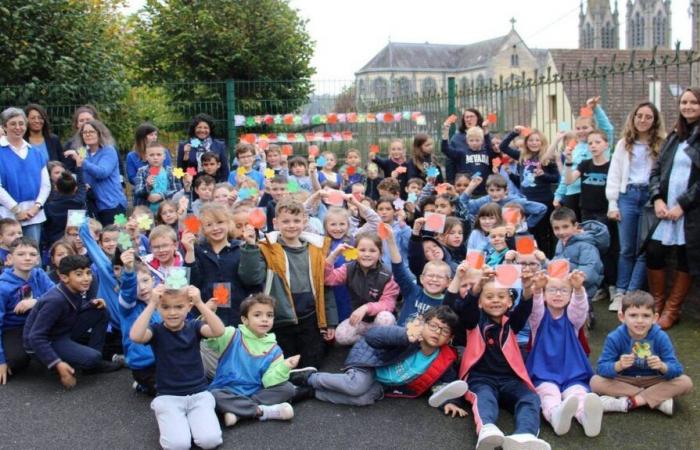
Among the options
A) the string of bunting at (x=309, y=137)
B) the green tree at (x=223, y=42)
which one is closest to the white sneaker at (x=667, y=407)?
the string of bunting at (x=309, y=137)

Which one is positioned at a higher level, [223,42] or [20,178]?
[223,42]

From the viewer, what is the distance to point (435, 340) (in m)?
4.31

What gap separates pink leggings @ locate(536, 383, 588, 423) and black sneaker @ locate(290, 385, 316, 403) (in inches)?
57.9

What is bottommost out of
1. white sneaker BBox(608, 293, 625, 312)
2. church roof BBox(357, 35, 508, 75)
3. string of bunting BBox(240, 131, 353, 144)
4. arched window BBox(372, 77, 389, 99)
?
white sneaker BBox(608, 293, 625, 312)

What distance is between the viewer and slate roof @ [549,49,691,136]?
23.8 ft

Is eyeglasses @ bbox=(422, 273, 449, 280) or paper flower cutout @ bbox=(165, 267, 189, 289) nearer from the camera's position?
paper flower cutout @ bbox=(165, 267, 189, 289)

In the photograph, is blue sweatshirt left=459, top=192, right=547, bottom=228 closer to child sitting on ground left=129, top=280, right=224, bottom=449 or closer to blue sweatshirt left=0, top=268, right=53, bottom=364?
child sitting on ground left=129, top=280, right=224, bottom=449

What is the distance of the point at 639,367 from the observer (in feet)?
13.7

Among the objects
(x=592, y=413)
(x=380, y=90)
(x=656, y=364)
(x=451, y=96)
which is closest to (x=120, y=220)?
(x=592, y=413)

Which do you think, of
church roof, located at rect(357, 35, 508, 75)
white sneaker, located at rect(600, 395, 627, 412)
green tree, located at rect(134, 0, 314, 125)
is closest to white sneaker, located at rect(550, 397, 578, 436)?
white sneaker, located at rect(600, 395, 627, 412)

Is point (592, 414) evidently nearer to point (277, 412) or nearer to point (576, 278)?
point (576, 278)

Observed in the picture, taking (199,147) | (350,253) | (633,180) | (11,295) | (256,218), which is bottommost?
(11,295)

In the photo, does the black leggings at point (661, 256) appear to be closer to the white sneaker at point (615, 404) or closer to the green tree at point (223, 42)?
the white sneaker at point (615, 404)

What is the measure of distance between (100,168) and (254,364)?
11.0ft
